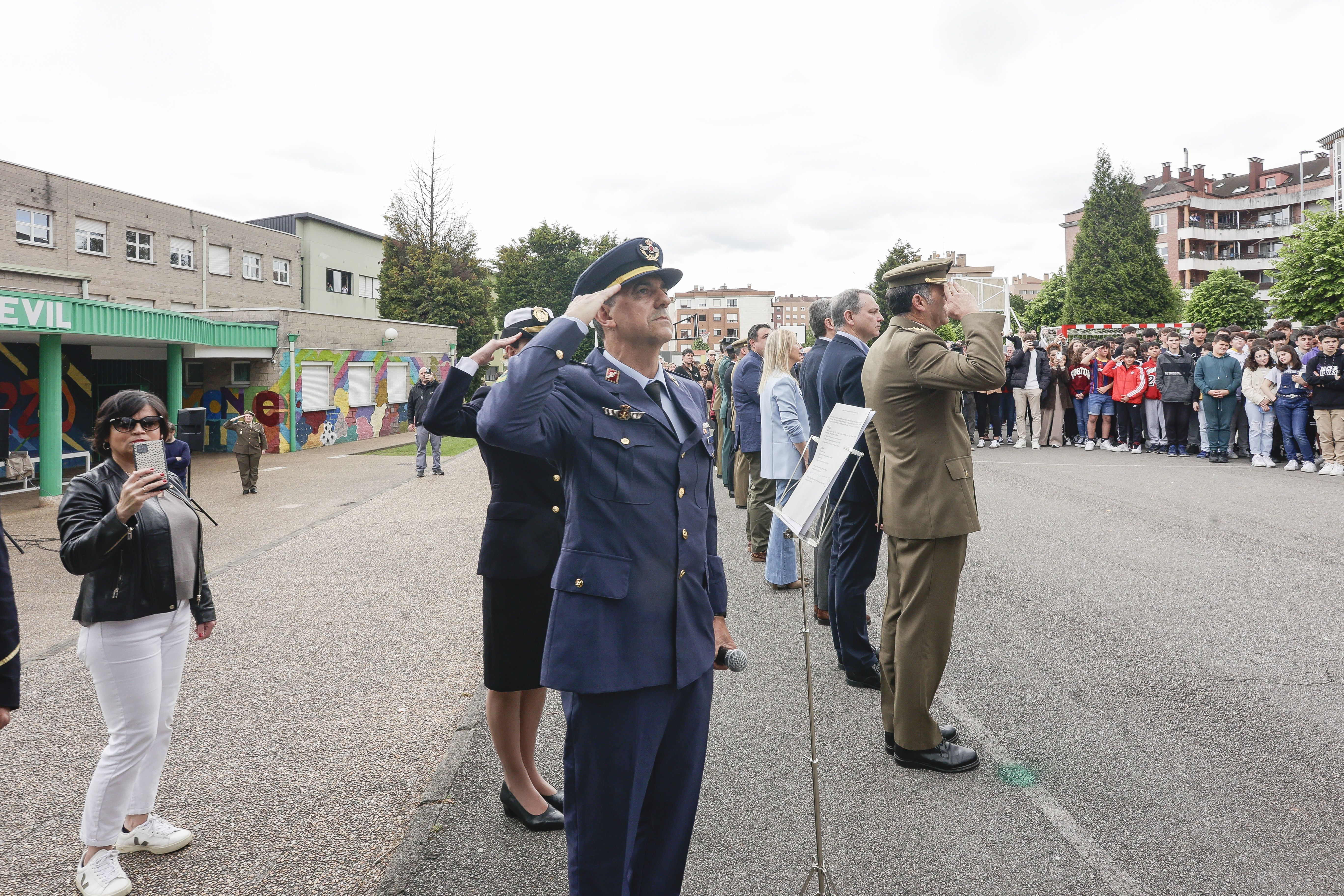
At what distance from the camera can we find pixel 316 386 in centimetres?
2673

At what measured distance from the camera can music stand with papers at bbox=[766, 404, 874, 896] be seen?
2535 mm

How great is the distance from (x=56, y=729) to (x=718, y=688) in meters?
3.79

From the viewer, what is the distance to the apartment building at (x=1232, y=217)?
271ft

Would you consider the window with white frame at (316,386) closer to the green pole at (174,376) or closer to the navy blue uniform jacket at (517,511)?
the green pole at (174,376)

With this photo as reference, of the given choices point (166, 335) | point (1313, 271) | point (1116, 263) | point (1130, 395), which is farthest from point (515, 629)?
point (1116, 263)

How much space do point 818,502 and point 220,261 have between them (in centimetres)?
4443

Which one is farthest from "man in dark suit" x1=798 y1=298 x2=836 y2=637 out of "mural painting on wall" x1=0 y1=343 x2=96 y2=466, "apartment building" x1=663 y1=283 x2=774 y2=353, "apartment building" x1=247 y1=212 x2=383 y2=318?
"apartment building" x1=663 y1=283 x2=774 y2=353

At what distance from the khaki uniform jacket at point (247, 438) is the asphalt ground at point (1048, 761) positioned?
12.0 meters

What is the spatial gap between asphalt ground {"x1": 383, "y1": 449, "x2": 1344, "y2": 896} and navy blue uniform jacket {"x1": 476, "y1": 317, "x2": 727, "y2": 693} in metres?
1.17

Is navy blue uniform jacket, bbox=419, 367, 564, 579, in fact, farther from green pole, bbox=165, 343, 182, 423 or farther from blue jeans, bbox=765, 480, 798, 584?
green pole, bbox=165, 343, 182, 423

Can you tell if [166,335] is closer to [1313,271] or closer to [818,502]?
[818,502]

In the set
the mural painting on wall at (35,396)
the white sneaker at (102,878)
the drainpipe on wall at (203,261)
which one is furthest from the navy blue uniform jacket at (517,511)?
the drainpipe on wall at (203,261)

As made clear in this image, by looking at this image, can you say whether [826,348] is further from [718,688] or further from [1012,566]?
[1012,566]

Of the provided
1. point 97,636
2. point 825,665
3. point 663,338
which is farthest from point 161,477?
point 825,665
